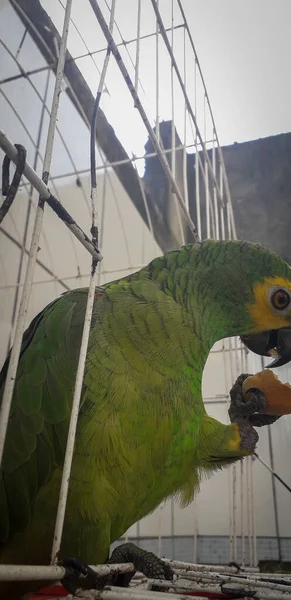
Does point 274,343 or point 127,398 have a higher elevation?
point 274,343

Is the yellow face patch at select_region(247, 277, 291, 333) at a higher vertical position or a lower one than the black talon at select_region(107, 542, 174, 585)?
higher

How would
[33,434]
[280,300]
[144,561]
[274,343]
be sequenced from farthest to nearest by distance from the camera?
1. [274,343]
2. [280,300]
3. [144,561]
4. [33,434]

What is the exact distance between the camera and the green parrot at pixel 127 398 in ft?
2.19

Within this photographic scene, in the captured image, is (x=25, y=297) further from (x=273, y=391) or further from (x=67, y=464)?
(x=273, y=391)

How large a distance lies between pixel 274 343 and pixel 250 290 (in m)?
0.18

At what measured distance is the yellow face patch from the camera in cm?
97

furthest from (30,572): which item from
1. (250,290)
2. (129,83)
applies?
(129,83)

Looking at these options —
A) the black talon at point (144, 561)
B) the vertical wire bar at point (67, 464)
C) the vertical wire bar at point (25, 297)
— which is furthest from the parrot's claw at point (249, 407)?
the vertical wire bar at point (25, 297)

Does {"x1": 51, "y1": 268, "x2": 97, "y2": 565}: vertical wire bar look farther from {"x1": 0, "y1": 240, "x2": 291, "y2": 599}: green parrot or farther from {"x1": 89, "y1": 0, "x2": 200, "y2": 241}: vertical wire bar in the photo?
{"x1": 89, "y1": 0, "x2": 200, "y2": 241}: vertical wire bar

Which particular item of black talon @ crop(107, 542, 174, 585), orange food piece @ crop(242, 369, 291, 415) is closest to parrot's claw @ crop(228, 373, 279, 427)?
orange food piece @ crop(242, 369, 291, 415)

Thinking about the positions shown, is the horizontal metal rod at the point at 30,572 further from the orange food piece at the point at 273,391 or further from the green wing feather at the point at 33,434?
the orange food piece at the point at 273,391

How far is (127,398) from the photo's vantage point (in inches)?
28.2

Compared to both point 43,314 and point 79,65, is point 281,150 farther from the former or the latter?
point 43,314

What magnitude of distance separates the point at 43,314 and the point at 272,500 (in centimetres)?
251
